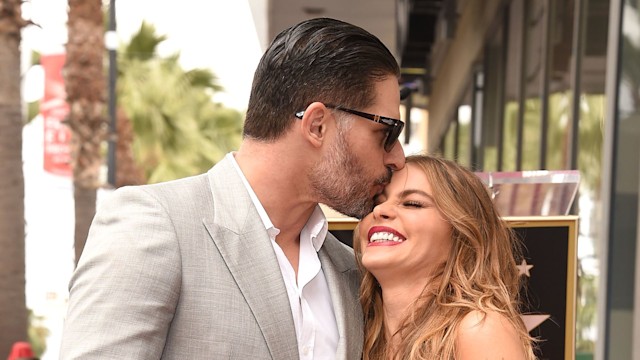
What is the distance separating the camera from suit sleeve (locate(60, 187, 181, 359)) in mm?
2193

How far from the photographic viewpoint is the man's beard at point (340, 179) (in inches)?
103

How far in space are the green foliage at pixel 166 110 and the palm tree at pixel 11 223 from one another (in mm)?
15019

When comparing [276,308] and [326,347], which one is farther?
[326,347]

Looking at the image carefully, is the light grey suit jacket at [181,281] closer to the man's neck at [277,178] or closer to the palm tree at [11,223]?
the man's neck at [277,178]

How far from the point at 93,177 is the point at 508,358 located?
35.6 feet

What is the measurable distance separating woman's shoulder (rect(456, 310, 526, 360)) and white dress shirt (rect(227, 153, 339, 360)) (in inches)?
15.4

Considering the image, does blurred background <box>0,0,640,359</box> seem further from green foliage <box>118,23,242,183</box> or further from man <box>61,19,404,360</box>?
man <box>61,19,404,360</box>

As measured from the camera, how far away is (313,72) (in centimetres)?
258

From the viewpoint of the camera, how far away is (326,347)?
2662 millimetres

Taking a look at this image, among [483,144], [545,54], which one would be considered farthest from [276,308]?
[483,144]

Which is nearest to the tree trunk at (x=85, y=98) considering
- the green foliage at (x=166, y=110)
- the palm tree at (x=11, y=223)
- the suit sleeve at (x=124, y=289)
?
the palm tree at (x=11, y=223)

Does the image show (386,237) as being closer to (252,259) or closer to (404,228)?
(404,228)

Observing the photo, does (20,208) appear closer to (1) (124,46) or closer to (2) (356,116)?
(2) (356,116)

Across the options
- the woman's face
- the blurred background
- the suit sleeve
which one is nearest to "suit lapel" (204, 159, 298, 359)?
the suit sleeve
